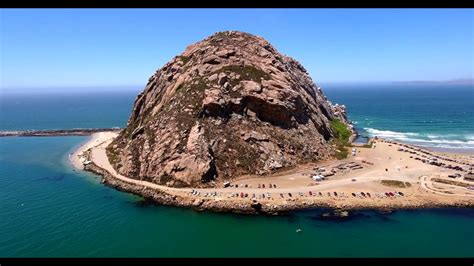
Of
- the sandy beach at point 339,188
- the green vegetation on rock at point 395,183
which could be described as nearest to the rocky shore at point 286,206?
the sandy beach at point 339,188

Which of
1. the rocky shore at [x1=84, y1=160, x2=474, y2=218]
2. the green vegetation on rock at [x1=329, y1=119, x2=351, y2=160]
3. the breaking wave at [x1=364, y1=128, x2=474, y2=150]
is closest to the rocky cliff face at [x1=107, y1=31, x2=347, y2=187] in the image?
the green vegetation on rock at [x1=329, y1=119, x2=351, y2=160]

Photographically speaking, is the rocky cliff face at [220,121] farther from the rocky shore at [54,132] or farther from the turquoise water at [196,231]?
the rocky shore at [54,132]

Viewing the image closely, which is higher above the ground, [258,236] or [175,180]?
[175,180]

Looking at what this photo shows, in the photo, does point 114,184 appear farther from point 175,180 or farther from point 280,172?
point 280,172

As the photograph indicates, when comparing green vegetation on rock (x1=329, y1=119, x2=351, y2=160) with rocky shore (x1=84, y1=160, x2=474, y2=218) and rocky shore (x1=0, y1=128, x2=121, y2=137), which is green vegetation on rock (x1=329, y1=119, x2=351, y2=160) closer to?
rocky shore (x1=84, y1=160, x2=474, y2=218)

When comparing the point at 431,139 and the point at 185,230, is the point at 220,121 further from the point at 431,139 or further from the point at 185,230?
the point at 431,139

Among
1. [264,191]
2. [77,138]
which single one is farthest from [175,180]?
[77,138]

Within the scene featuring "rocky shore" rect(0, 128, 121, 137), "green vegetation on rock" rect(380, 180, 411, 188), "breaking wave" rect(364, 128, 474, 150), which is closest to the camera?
"green vegetation on rock" rect(380, 180, 411, 188)
